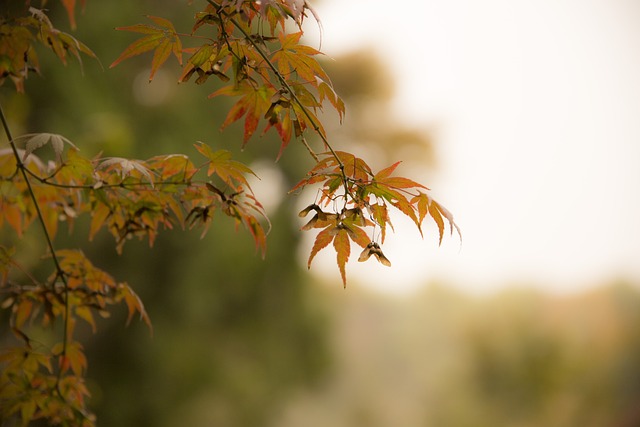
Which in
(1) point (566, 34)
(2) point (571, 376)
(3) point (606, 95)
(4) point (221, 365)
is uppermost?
(1) point (566, 34)

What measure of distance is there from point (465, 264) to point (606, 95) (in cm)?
1398

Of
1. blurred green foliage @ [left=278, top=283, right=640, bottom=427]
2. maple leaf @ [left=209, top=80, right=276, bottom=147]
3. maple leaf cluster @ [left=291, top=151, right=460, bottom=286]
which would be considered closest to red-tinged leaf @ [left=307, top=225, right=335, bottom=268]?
maple leaf cluster @ [left=291, top=151, right=460, bottom=286]

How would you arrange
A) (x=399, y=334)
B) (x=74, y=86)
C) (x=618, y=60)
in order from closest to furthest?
1. (x=74, y=86)
2. (x=399, y=334)
3. (x=618, y=60)

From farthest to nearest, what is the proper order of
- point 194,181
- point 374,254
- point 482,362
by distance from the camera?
point 482,362 < point 194,181 < point 374,254

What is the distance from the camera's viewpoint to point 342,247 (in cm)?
62

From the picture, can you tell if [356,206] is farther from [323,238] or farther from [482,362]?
[482,362]

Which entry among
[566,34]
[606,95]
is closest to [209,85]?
[606,95]

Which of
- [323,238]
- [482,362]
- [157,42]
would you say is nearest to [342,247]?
[323,238]

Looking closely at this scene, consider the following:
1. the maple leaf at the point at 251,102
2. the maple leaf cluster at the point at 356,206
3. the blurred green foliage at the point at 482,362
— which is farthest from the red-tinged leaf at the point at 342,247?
the blurred green foliage at the point at 482,362

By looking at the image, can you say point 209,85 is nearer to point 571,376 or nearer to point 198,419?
point 198,419

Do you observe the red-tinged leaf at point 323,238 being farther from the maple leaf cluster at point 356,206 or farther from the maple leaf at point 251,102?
the maple leaf at point 251,102

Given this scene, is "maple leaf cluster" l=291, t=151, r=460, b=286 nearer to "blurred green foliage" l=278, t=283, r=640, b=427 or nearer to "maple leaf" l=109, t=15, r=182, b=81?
"maple leaf" l=109, t=15, r=182, b=81

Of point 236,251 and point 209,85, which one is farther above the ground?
point 209,85

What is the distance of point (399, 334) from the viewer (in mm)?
11109
